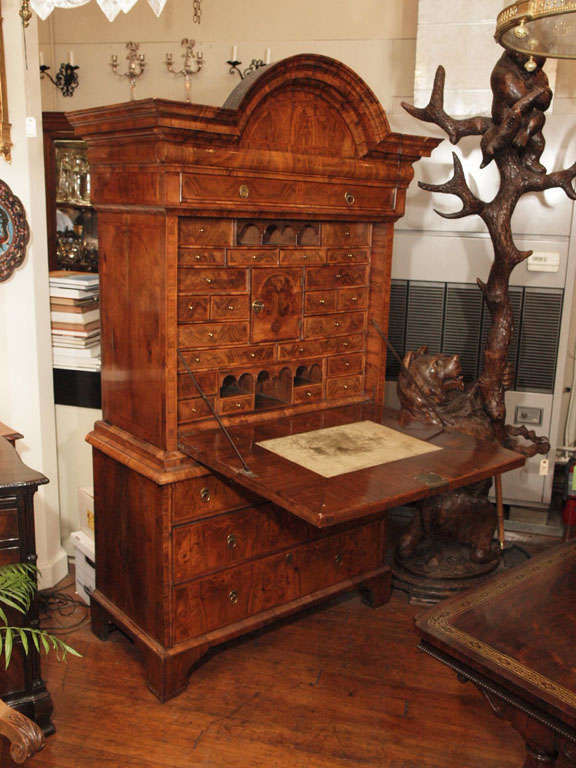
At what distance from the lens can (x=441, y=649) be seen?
1.83 m

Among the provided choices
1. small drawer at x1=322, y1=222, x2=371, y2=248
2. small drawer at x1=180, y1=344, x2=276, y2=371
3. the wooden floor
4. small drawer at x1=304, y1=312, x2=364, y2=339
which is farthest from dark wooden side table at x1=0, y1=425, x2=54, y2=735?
small drawer at x1=322, y1=222, x2=371, y2=248

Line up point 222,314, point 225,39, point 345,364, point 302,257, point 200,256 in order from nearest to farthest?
1. point 200,256
2. point 222,314
3. point 302,257
4. point 345,364
5. point 225,39

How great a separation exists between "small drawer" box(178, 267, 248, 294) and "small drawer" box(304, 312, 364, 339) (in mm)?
Answer: 349

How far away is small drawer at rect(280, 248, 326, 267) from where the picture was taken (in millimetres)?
2803

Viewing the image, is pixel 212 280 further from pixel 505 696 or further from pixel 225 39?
pixel 225 39

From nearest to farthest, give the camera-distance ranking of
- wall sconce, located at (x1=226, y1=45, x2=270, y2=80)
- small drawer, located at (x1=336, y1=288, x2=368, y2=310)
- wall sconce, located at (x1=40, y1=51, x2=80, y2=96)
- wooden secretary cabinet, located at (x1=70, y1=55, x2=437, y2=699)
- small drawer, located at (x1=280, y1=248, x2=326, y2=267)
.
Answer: wooden secretary cabinet, located at (x1=70, y1=55, x2=437, y2=699)
small drawer, located at (x1=280, y1=248, x2=326, y2=267)
small drawer, located at (x1=336, y1=288, x2=368, y2=310)
wall sconce, located at (x1=226, y1=45, x2=270, y2=80)
wall sconce, located at (x1=40, y1=51, x2=80, y2=96)

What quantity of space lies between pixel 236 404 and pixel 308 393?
0.35 metres

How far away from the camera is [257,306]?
2744mm

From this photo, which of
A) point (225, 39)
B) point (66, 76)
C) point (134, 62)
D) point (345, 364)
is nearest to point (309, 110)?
point (345, 364)

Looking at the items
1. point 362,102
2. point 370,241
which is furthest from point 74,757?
point 362,102

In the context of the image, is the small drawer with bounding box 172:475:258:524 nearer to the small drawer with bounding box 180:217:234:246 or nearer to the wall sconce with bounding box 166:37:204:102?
the small drawer with bounding box 180:217:234:246

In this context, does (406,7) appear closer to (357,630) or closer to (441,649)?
(357,630)

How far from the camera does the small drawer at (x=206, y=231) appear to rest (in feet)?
8.20

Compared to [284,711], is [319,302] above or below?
above
